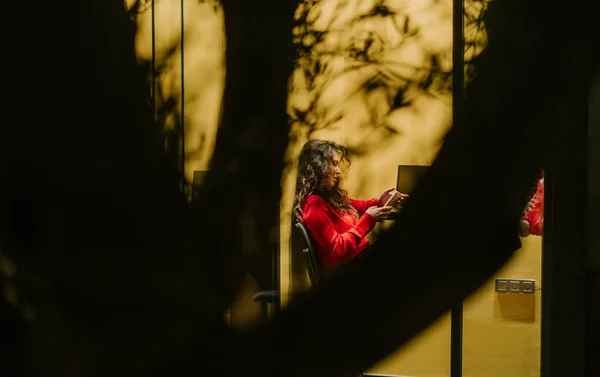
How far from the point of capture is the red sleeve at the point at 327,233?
14.9ft

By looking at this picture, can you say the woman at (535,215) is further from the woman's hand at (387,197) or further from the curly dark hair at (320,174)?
the curly dark hair at (320,174)

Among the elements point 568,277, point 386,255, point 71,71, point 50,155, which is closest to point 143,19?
point 71,71

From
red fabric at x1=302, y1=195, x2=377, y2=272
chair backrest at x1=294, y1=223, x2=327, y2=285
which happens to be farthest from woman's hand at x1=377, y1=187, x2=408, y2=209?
chair backrest at x1=294, y1=223, x2=327, y2=285

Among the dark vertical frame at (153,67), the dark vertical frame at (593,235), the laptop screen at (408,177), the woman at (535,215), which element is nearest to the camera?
the dark vertical frame at (593,235)

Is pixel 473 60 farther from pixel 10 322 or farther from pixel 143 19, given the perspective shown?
pixel 10 322

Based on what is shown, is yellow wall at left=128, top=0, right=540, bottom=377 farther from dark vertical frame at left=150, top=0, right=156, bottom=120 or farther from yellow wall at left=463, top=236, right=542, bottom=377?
dark vertical frame at left=150, top=0, right=156, bottom=120

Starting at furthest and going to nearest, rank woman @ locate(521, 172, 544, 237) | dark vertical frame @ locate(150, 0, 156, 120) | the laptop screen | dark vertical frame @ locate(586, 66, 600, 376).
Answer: dark vertical frame @ locate(150, 0, 156, 120) → the laptop screen → woman @ locate(521, 172, 544, 237) → dark vertical frame @ locate(586, 66, 600, 376)

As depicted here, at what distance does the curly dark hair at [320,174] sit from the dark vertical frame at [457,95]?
719 millimetres

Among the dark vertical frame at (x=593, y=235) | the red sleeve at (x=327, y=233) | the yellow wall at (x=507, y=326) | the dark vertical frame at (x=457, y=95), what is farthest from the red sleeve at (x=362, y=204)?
the dark vertical frame at (x=593, y=235)

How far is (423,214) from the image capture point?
446cm

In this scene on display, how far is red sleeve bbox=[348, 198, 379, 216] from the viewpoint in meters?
4.46

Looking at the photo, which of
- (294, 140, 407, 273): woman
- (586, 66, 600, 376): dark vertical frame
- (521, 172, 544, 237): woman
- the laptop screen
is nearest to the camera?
(586, 66, 600, 376): dark vertical frame

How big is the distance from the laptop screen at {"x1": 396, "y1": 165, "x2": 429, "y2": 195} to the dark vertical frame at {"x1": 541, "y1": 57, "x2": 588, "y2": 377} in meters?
0.72

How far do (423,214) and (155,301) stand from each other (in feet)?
6.24
